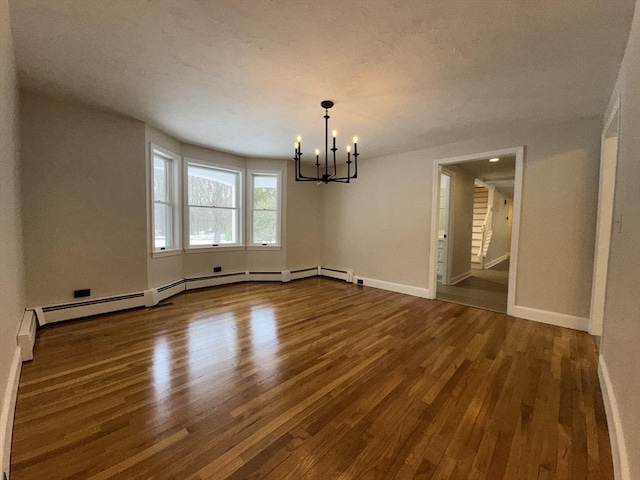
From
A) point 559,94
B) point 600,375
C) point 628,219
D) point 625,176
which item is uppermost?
point 559,94

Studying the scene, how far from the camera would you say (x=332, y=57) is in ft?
6.72

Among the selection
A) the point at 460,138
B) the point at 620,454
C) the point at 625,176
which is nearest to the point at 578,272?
the point at 625,176

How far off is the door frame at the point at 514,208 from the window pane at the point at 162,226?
4330 millimetres

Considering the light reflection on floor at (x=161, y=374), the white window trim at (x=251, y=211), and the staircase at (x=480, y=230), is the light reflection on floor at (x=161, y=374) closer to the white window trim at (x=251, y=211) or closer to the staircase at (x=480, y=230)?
the white window trim at (x=251, y=211)

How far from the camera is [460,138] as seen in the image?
12.7 ft

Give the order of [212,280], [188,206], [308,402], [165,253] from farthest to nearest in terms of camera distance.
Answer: [212,280] < [188,206] < [165,253] < [308,402]

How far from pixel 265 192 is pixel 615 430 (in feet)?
17.6

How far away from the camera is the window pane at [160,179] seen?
4.07 metres

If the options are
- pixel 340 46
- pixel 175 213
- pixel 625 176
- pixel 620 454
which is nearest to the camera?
pixel 620 454

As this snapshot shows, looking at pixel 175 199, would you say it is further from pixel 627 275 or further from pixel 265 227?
pixel 627 275

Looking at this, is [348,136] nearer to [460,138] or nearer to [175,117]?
[460,138]

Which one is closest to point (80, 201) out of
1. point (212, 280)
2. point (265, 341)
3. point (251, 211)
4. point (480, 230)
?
point (212, 280)

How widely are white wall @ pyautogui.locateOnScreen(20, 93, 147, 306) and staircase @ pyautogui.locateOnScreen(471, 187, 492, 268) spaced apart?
24.4 feet

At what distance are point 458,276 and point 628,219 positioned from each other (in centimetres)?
454
